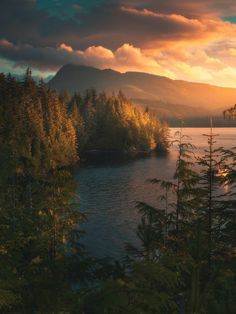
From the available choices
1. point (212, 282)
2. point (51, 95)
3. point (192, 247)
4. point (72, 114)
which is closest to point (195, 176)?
point (192, 247)

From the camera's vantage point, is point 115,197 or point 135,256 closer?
point 135,256

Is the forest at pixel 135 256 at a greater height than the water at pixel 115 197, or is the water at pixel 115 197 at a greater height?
the forest at pixel 135 256

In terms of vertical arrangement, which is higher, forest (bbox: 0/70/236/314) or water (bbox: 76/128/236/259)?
forest (bbox: 0/70/236/314)

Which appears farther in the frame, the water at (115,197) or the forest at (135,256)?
the water at (115,197)

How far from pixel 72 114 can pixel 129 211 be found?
275 ft

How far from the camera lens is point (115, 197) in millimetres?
75500

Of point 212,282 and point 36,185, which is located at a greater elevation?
point 36,185

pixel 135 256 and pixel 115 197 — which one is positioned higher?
pixel 135 256

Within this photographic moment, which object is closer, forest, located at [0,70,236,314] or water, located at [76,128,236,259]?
forest, located at [0,70,236,314]

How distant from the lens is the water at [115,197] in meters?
49.8

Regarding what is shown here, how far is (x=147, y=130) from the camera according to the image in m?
168

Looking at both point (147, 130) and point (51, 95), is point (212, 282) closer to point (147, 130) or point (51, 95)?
point (51, 95)

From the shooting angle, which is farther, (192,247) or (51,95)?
(51,95)

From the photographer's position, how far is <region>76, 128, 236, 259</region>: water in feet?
164
